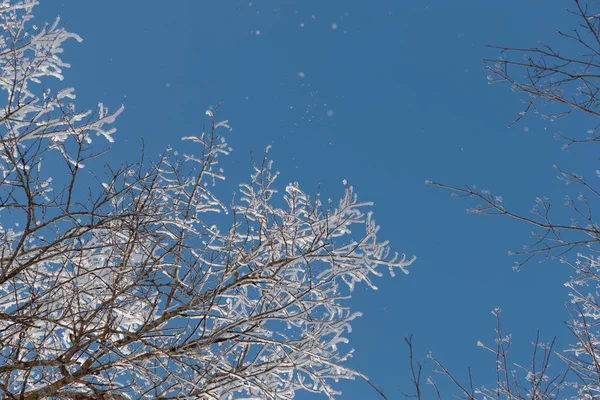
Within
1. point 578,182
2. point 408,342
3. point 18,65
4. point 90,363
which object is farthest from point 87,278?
point 578,182

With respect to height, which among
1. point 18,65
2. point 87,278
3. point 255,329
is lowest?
point 255,329

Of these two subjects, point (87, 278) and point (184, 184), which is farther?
point (184, 184)

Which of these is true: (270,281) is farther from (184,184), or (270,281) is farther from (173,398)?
(184,184)

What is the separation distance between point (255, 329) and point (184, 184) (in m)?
2.24

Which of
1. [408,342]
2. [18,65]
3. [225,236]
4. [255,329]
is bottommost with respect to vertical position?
[408,342]

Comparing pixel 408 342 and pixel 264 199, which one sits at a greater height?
pixel 264 199

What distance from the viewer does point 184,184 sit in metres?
6.00

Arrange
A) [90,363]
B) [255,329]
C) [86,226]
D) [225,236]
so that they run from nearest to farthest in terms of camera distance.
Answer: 1. [86,226]
2. [90,363]
3. [255,329]
4. [225,236]

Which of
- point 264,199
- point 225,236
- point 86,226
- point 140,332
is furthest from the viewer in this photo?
point 264,199

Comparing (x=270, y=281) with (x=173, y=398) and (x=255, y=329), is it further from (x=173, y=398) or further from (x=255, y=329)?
(x=173, y=398)

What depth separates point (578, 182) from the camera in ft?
11.2

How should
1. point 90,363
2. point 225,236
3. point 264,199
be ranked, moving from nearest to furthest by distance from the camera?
1. point 90,363
2. point 225,236
3. point 264,199

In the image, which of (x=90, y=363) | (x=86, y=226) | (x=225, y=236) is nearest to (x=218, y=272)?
(x=225, y=236)

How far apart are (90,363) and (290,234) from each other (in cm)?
231
